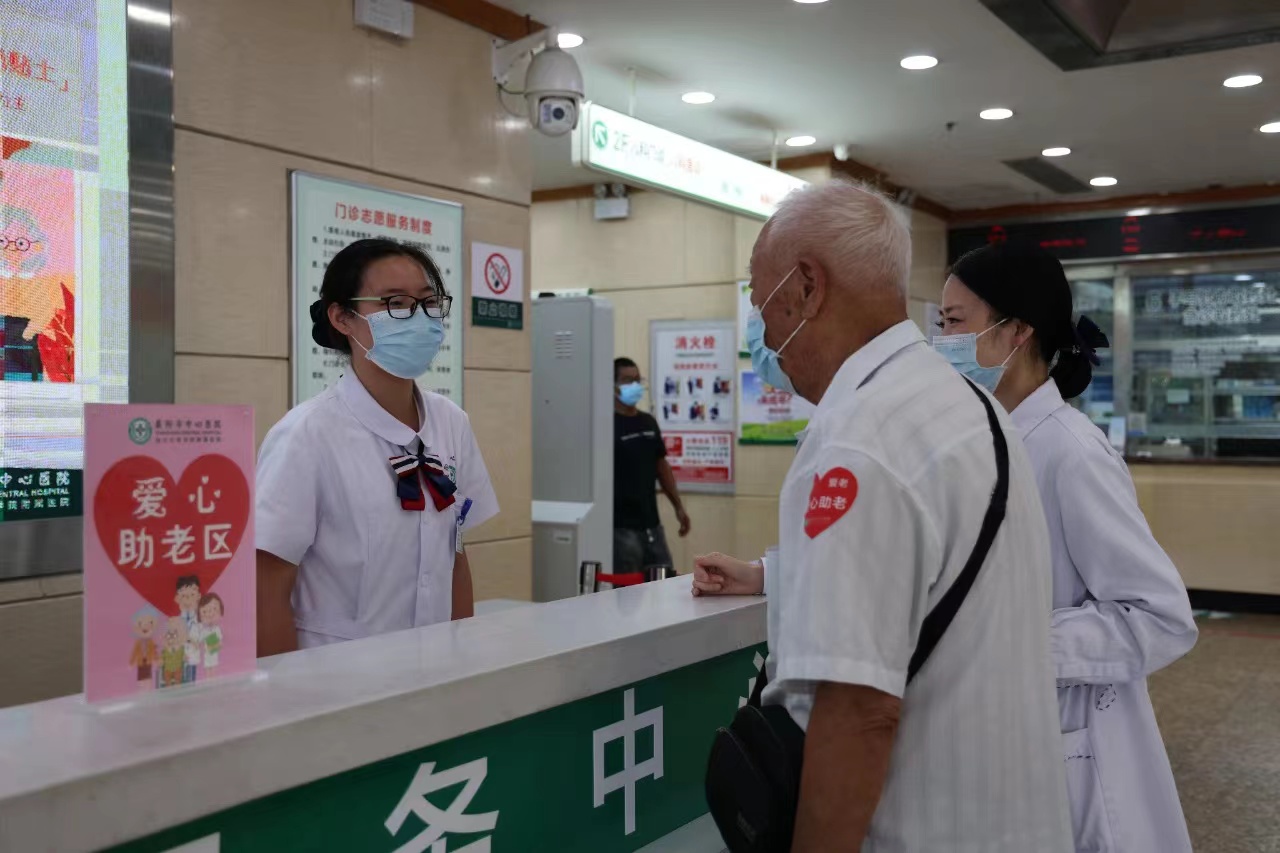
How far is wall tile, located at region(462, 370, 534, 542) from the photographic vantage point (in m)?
4.34

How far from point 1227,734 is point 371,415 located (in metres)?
4.21

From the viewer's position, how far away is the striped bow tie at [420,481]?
1.95m

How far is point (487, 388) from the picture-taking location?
438cm

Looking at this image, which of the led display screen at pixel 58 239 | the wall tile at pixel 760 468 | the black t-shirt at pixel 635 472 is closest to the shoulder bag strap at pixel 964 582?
the led display screen at pixel 58 239

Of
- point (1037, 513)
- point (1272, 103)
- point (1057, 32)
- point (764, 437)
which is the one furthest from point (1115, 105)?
point (1037, 513)

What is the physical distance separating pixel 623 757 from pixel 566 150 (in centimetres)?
536

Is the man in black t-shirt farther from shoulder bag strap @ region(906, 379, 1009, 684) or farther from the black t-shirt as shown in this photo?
shoulder bag strap @ region(906, 379, 1009, 684)

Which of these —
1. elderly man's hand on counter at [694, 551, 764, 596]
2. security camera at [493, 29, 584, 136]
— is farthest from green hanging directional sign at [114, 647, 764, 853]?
security camera at [493, 29, 584, 136]

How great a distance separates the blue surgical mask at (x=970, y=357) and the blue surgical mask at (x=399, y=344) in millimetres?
926

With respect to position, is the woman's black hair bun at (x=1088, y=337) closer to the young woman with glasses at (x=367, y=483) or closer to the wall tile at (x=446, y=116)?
the young woman with glasses at (x=367, y=483)

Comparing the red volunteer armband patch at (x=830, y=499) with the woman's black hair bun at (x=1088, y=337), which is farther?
the woman's black hair bun at (x=1088, y=337)

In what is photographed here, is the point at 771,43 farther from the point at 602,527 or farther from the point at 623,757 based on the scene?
the point at 623,757

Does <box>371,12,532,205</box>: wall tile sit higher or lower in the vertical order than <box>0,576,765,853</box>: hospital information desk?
higher

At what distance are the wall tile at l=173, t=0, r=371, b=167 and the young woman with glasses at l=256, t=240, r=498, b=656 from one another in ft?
5.06
